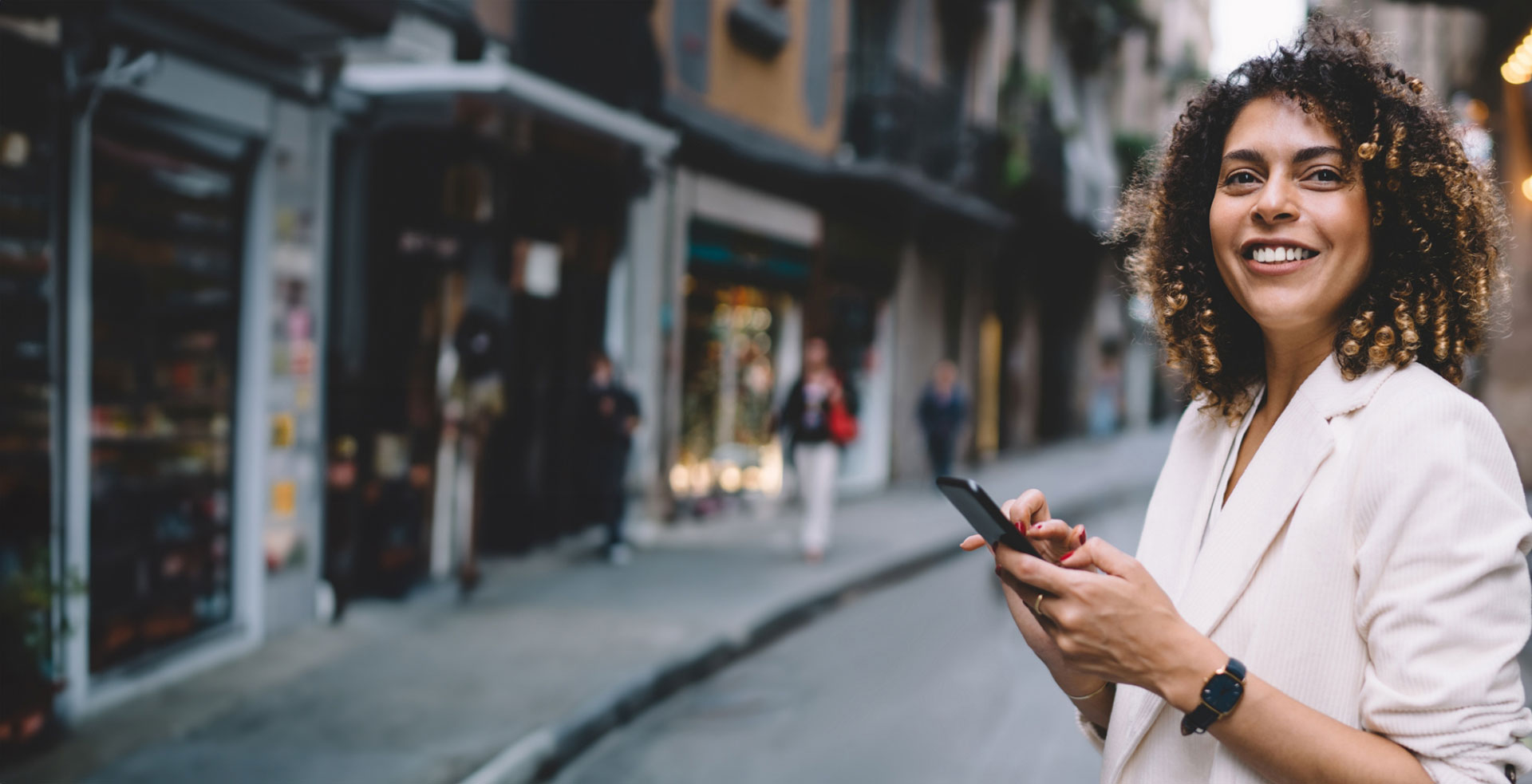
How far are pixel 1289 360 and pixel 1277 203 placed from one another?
0.70ft

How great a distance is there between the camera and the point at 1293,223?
1.43 meters

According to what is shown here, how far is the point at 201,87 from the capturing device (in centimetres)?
645

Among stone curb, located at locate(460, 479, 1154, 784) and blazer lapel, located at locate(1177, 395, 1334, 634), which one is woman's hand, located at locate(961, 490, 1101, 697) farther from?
stone curb, located at locate(460, 479, 1154, 784)

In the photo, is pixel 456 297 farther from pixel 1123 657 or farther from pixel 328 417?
pixel 1123 657

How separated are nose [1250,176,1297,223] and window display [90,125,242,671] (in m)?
5.90

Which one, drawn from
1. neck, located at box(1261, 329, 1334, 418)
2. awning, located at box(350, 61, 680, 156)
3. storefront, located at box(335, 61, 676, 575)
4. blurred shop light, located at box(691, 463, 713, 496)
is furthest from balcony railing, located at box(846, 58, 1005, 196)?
neck, located at box(1261, 329, 1334, 418)

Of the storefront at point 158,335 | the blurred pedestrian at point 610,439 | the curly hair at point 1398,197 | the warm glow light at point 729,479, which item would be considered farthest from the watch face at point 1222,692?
the warm glow light at point 729,479

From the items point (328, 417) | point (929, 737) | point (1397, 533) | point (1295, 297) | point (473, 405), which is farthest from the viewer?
point (473, 405)

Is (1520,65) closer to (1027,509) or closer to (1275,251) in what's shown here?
(1275,251)

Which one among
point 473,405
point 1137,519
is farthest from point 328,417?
point 1137,519

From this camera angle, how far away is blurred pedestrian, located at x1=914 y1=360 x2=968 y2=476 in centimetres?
1616

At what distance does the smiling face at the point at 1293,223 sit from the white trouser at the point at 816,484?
347 inches

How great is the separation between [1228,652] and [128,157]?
246 inches

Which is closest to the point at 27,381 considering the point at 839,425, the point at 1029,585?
the point at 1029,585
